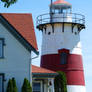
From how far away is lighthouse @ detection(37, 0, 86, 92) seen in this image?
136 feet

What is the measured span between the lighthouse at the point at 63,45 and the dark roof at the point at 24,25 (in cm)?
1208

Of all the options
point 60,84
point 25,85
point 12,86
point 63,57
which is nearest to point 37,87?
point 25,85

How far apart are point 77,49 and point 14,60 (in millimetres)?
15468

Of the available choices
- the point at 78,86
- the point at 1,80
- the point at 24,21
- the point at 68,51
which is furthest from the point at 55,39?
the point at 1,80

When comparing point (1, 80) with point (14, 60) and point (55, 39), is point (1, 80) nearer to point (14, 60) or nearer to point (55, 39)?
point (14, 60)

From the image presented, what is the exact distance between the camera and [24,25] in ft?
96.7

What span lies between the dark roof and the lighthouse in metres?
12.1

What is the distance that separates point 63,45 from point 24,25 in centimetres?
1363

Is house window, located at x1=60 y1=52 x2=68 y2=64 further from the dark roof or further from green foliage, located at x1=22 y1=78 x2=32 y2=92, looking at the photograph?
green foliage, located at x1=22 y1=78 x2=32 y2=92

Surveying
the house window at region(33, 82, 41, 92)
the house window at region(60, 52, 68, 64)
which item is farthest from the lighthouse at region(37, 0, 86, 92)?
the house window at region(33, 82, 41, 92)

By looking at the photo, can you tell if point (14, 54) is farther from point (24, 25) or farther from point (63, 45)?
point (63, 45)

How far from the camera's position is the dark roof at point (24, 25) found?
28.3m

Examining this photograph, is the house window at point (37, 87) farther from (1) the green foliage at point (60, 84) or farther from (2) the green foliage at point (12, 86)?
(1) the green foliage at point (60, 84)

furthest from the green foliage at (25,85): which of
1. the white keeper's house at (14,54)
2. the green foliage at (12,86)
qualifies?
the white keeper's house at (14,54)
